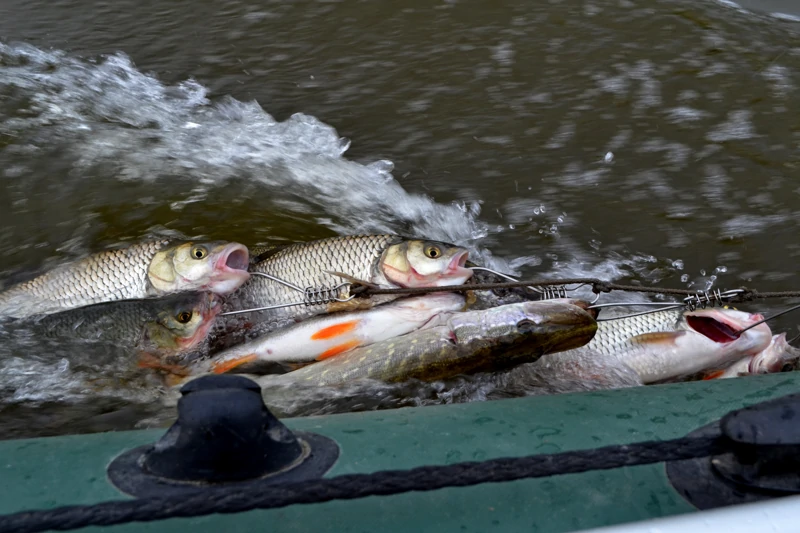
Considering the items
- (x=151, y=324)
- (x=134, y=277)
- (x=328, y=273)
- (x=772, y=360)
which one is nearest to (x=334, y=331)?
(x=328, y=273)

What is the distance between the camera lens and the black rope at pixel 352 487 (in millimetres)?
1412

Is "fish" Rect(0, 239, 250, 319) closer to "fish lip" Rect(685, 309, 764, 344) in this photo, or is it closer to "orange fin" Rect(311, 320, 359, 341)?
"orange fin" Rect(311, 320, 359, 341)

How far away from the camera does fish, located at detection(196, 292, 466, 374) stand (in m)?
3.19

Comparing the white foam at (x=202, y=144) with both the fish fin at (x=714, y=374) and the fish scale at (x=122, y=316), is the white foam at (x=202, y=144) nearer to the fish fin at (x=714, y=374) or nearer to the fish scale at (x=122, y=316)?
the fish scale at (x=122, y=316)

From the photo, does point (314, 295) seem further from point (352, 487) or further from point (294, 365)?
point (352, 487)

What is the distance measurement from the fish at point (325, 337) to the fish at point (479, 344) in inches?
7.1

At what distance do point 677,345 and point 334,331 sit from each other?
1321 mm

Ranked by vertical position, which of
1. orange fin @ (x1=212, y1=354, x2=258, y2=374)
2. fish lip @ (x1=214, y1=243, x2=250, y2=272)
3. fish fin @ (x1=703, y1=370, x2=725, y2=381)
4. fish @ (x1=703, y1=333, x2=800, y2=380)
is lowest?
fish fin @ (x1=703, y1=370, x2=725, y2=381)

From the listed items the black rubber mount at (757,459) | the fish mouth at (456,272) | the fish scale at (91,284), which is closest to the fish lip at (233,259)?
the fish scale at (91,284)

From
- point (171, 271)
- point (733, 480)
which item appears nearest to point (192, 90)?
point (171, 271)

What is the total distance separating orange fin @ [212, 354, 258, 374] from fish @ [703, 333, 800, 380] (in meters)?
1.77

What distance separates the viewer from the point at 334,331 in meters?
3.20

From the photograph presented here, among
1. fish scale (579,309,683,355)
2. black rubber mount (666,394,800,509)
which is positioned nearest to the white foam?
fish scale (579,309,683,355)

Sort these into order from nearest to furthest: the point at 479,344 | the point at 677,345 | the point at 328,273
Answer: the point at 479,344
the point at 677,345
the point at 328,273
